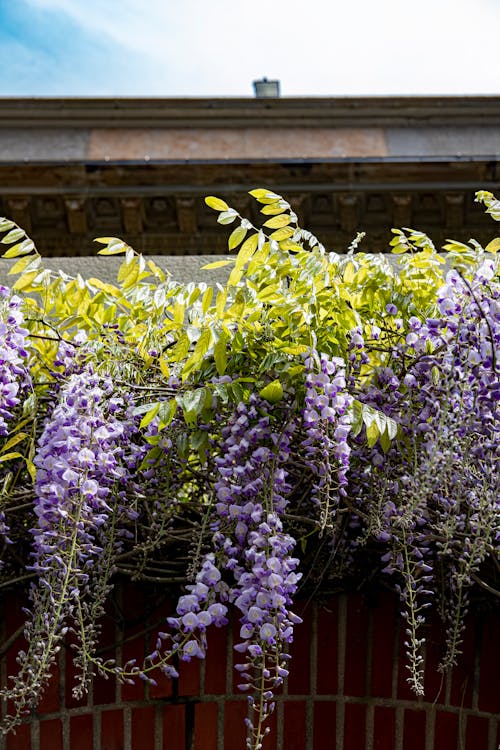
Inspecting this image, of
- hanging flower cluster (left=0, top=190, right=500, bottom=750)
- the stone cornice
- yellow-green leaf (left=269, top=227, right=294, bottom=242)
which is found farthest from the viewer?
the stone cornice

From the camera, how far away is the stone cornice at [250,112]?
37.6ft

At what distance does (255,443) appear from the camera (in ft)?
7.46

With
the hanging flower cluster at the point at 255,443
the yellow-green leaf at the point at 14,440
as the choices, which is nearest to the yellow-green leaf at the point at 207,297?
the hanging flower cluster at the point at 255,443

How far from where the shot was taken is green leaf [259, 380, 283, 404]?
7.39ft

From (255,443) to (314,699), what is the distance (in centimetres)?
72

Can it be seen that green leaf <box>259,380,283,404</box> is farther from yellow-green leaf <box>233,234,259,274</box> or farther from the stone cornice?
the stone cornice

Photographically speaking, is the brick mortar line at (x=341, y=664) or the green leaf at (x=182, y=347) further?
the brick mortar line at (x=341, y=664)

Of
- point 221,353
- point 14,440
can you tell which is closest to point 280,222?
point 221,353

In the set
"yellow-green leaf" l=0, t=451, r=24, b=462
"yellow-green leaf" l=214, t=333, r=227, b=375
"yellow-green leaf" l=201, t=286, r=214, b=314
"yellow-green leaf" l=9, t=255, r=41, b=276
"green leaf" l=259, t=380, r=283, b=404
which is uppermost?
"yellow-green leaf" l=9, t=255, r=41, b=276

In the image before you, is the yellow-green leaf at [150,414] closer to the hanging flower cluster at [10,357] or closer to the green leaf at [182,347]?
the green leaf at [182,347]

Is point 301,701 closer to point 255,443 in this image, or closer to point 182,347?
point 255,443

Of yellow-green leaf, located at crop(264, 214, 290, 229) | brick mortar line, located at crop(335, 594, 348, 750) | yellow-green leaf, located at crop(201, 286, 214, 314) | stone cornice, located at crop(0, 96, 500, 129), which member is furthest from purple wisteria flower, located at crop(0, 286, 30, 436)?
stone cornice, located at crop(0, 96, 500, 129)

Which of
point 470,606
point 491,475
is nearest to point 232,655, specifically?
point 470,606

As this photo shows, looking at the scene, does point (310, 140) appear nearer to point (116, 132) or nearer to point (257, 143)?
point (257, 143)
